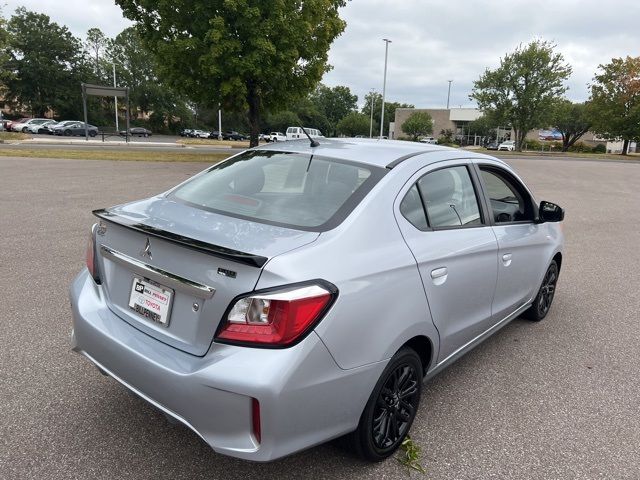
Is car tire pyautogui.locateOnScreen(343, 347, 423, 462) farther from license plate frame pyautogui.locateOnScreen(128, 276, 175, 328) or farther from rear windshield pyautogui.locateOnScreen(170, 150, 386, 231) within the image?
license plate frame pyautogui.locateOnScreen(128, 276, 175, 328)

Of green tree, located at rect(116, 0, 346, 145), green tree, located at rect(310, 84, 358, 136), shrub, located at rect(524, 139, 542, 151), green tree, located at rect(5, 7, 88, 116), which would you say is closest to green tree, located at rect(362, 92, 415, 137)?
green tree, located at rect(310, 84, 358, 136)

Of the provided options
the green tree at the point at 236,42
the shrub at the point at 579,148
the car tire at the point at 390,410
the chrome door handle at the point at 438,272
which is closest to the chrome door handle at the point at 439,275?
the chrome door handle at the point at 438,272

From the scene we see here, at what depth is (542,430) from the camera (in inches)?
114

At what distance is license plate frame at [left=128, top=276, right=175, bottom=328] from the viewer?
7.30 ft

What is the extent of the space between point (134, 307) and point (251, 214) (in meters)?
0.75

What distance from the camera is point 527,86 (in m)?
50.0

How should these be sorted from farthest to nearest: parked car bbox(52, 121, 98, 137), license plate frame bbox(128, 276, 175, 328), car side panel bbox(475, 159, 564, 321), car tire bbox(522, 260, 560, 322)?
parked car bbox(52, 121, 98, 137) < car tire bbox(522, 260, 560, 322) < car side panel bbox(475, 159, 564, 321) < license plate frame bbox(128, 276, 175, 328)

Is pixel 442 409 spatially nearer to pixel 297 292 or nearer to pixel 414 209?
pixel 414 209

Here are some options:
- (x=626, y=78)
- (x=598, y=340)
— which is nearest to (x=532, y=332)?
(x=598, y=340)

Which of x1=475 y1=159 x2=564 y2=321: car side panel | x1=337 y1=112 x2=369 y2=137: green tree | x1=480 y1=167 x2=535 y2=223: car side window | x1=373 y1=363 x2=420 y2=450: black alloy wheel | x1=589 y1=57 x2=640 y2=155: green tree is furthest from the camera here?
Answer: x1=337 y1=112 x2=369 y2=137: green tree

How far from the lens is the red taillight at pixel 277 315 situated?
6.36 ft

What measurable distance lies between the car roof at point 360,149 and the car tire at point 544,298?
5.18 ft

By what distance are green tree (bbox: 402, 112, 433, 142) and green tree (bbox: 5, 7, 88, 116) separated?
4911 cm

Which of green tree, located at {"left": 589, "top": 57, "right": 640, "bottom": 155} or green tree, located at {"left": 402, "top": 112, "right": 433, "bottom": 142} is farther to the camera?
green tree, located at {"left": 402, "top": 112, "right": 433, "bottom": 142}
